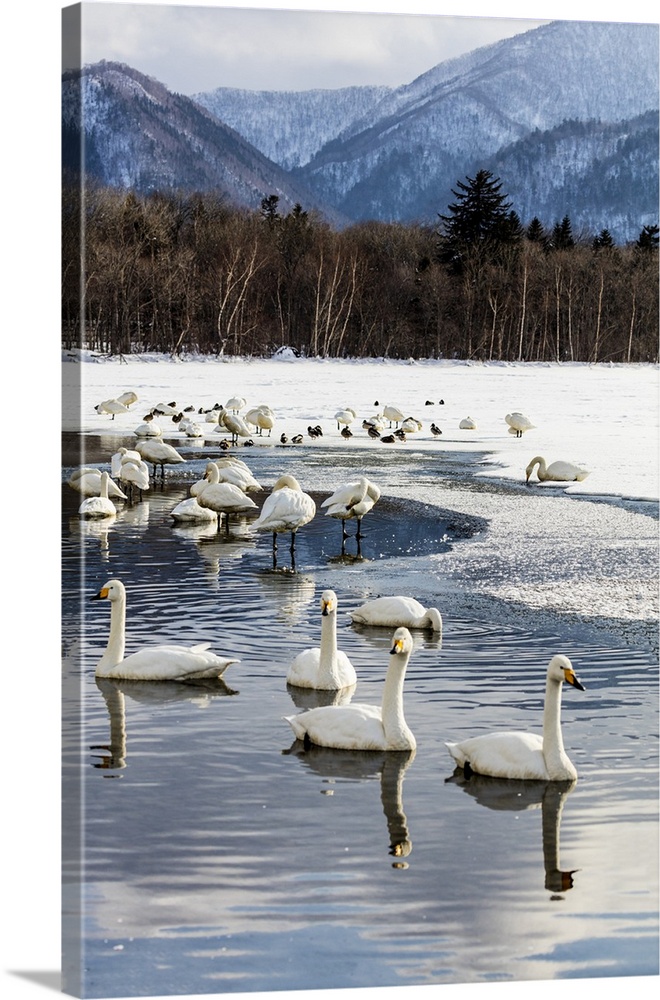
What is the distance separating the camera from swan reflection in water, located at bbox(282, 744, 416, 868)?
21.6ft

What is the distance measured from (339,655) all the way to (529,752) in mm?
1372

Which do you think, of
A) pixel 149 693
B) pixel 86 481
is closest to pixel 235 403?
pixel 149 693

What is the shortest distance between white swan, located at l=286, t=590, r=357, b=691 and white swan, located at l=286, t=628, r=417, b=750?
57 cm

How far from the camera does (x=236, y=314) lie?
8.05 m

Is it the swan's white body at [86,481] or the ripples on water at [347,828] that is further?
the swan's white body at [86,481]

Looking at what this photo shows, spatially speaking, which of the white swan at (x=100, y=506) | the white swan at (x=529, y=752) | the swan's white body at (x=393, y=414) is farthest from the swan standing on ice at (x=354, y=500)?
the white swan at (x=529, y=752)

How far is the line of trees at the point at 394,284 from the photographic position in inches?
309

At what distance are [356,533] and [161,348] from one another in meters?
2.91

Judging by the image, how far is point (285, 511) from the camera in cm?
1039

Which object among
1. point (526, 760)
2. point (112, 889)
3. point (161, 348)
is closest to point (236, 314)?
point (161, 348)

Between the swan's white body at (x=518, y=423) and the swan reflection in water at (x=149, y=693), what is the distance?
190 cm

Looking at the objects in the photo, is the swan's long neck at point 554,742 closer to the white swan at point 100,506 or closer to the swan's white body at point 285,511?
the white swan at point 100,506

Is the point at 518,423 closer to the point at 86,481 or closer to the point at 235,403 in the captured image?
the point at 235,403

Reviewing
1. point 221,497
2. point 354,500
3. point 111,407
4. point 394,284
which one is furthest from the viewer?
point 221,497
